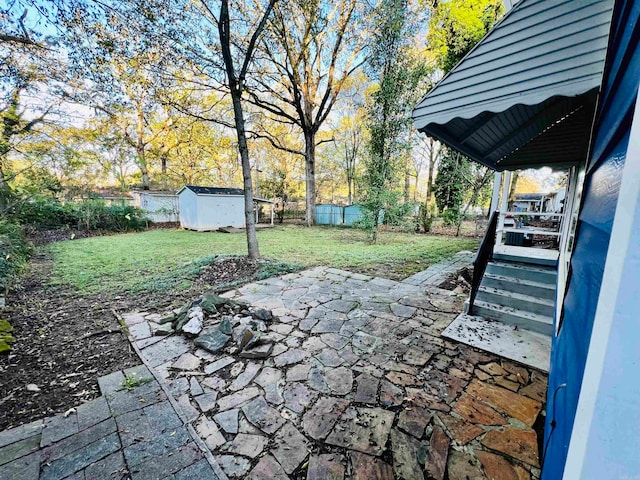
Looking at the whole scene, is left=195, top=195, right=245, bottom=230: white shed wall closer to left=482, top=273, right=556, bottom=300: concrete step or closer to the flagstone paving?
the flagstone paving

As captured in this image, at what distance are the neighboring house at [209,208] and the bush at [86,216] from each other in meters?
2.58

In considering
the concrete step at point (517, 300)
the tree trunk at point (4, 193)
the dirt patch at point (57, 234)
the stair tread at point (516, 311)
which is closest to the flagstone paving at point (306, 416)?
the stair tread at point (516, 311)

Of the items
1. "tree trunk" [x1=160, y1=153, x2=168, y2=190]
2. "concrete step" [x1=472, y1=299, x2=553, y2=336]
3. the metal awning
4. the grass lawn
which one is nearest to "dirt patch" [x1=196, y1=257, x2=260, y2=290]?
the grass lawn

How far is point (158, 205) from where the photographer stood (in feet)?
55.6

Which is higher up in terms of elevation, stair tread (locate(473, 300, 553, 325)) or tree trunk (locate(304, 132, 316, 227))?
tree trunk (locate(304, 132, 316, 227))

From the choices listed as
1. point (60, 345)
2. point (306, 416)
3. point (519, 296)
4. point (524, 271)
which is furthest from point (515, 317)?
point (60, 345)

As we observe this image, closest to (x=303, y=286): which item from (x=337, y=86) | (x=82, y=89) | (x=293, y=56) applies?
(x=82, y=89)

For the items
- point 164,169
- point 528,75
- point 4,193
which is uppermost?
point 164,169

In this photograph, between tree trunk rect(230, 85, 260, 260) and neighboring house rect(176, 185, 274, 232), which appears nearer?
tree trunk rect(230, 85, 260, 260)

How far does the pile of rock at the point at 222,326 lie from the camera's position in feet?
9.33

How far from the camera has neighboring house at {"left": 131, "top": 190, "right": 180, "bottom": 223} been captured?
16562mm

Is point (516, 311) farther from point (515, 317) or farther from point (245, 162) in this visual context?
point (245, 162)

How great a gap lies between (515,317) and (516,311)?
0.14 meters

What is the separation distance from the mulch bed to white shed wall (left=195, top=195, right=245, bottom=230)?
375 inches
